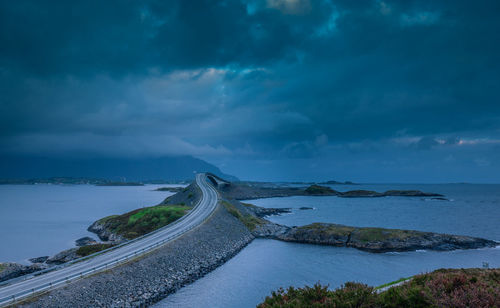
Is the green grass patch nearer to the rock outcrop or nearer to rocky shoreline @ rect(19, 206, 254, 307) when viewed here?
rocky shoreline @ rect(19, 206, 254, 307)

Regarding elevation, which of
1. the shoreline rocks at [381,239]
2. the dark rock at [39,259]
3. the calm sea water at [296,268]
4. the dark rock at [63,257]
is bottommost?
the dark rock at [39,259]

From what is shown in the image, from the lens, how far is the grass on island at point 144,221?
6238cm

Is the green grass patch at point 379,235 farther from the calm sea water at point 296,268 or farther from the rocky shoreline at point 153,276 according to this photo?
the rocky shoreline at point 153,276

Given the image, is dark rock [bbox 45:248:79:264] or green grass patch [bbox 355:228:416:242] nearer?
dark rock [bbox 45:248:79:264]

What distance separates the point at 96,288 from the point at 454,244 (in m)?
58.5

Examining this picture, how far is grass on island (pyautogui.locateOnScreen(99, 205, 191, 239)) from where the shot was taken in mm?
62375

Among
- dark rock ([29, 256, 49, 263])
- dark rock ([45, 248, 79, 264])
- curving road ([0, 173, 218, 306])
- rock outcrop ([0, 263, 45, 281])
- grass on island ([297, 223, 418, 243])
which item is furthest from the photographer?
grass on island ([297, 223, 418, 243])

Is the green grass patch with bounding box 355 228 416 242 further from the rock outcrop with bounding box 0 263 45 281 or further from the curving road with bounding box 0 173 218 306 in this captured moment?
the rock outcrop with bounding box 0 263 45 281

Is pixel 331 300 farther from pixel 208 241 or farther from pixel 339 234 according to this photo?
pixel 339 234

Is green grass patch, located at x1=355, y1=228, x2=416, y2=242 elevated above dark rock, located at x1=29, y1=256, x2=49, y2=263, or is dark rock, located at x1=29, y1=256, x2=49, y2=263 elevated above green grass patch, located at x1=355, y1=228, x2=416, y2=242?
green grass patch, located at x1=355, y1=228, x2=416, y2=242

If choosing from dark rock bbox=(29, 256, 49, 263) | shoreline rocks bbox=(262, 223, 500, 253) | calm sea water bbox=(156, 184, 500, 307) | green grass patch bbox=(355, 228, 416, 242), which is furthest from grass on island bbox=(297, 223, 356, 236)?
dark rock bbox=(29, 256, 49, 263)

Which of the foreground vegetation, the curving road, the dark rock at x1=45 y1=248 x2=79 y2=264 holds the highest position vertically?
the foreground vegetation

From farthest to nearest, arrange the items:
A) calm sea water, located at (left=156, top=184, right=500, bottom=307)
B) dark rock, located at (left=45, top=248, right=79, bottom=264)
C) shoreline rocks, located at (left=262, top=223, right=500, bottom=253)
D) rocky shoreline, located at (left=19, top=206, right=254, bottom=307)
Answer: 1. shoreline rocks, located at (left=262, top=223, right=500, bottom=253)
2. dark rock, located at (left=45, top=248, right=79, bottom=264)
3. calm sea water, located at (left=156, top=184, right=500, bottom=307)
4. rocky shoreline, located at (left=19, top=206, right=254, bottom=307)

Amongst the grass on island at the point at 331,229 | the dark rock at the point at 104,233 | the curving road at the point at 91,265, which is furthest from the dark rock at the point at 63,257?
the grass on island at the point at 331,229
